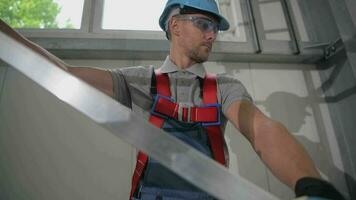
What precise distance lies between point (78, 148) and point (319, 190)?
3.87ft

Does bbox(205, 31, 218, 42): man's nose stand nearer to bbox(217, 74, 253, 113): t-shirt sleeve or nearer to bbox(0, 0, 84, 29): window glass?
bbox(217, 74, 253, 113): t-shirt sleeve

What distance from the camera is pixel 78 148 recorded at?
→ 1282 mm

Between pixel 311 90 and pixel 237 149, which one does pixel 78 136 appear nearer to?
pixel 237 149

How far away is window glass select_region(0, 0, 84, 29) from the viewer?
5.33ft

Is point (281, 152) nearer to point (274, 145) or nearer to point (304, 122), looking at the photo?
point (274, 145)

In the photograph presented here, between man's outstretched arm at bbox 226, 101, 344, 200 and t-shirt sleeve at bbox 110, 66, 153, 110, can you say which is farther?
t-shirt sleeve at bbox 110, 66, 153, 110

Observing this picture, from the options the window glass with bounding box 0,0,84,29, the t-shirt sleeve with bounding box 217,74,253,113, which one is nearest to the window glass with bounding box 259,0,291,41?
the t-shirt sleeve with bounding box 217,74,253,113

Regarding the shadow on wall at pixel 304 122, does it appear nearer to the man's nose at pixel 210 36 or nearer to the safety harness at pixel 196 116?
the man's nose at pixel 210 36

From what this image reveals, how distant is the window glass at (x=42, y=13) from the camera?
162cm

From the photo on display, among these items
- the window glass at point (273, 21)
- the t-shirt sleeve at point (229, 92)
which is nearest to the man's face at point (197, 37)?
the t-shirt sleeve at point (229, 92)

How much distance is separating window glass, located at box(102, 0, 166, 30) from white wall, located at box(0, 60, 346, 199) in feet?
1.11

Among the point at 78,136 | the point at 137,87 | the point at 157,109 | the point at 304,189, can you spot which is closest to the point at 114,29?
the point at 78,136

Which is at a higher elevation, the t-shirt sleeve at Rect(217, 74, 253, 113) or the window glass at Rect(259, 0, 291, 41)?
the window glass at Rect(259, 0, 291, 41)

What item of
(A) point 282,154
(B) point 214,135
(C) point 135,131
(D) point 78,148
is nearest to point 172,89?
(B) point 214,135
